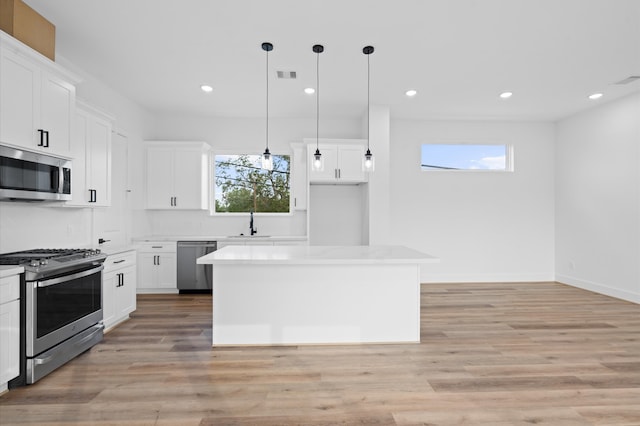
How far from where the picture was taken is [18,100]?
8.37ft

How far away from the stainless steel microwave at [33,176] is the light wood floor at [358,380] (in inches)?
55.7

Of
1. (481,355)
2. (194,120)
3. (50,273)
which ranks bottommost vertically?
(481,355)

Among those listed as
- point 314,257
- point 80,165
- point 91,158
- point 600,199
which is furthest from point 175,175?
point 600,199

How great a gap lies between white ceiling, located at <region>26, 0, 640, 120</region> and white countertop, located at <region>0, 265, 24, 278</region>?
2.11m

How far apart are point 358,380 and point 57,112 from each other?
335 centimetres

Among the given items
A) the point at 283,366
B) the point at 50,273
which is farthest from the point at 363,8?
the point at 50,273

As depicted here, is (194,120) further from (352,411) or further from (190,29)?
(352,411)

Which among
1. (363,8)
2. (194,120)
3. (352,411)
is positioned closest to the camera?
(352,411)

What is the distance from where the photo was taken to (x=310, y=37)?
3.24 metres

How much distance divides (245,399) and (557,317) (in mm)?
3745

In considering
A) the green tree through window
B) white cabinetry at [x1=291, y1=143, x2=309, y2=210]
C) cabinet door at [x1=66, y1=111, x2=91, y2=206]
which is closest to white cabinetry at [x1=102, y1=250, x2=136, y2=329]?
cabinet door at [x1=66, y1=111, x2=91, y2=206]

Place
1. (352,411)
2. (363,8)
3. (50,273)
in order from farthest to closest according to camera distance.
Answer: (363,8) → (50,273) → (352,411)

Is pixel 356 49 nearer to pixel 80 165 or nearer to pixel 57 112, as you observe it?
pixel 57 112

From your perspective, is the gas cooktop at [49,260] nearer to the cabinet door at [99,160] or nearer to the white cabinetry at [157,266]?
the cabinet door at [99,160]
